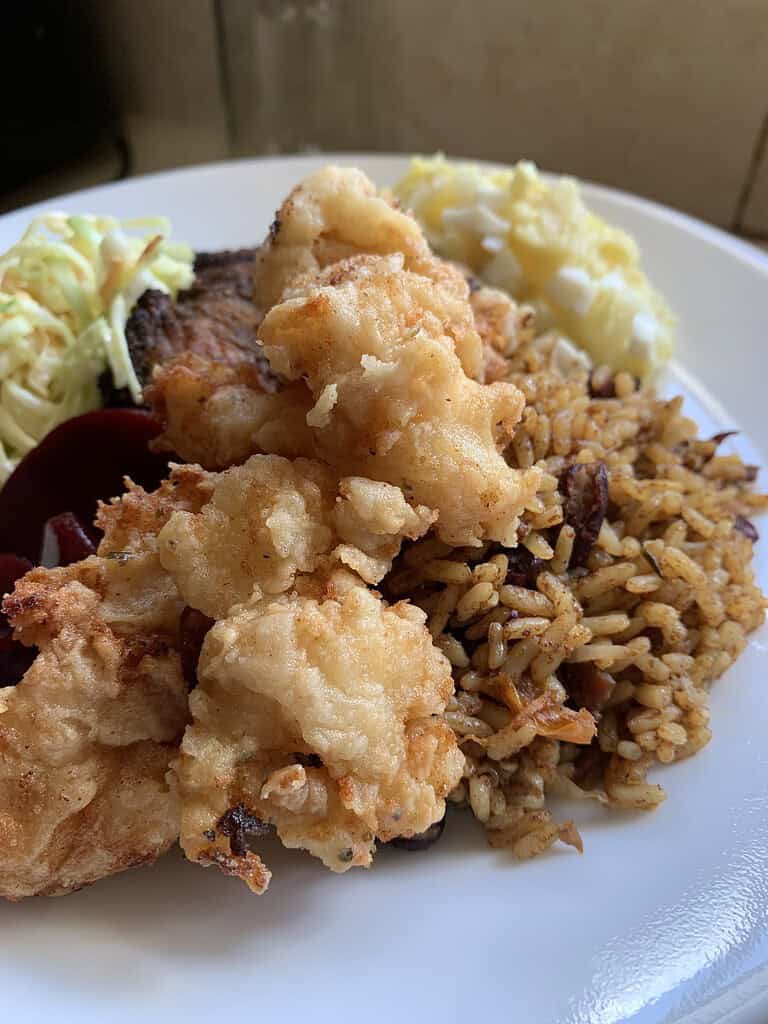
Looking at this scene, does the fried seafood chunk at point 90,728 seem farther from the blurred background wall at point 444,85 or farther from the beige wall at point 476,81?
the beige wall at point 476,81

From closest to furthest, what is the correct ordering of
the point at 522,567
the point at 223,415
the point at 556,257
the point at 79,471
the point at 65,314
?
the point at 223,415 → the point at 522,567 → the point at 79,471 → the point at 65,314 → the point at 556,257

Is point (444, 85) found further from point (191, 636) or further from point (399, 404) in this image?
point (191, 636)

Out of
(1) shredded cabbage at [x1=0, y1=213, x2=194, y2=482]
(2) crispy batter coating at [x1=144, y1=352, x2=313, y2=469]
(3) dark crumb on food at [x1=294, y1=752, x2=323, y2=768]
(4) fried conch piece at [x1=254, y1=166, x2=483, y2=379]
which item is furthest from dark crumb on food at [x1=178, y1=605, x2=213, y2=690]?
(1) shredded cabbage at [x1=0, y1=213, x2=194, y2=482]

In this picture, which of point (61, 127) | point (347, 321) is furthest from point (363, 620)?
point (61, 127)

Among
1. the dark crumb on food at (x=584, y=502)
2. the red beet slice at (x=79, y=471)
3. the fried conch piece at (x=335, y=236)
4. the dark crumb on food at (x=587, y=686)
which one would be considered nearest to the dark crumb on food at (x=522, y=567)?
the dark crumb on food at (x=584, y=502)

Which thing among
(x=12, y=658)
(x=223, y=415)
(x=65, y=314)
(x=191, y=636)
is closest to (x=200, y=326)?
(x=65, y=314)

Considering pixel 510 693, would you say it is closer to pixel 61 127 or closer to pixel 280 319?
pixel 280 319

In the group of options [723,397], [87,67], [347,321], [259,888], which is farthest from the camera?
[87,67]
